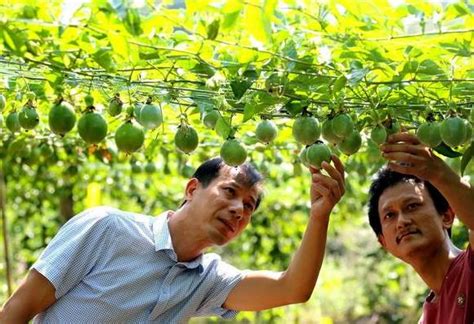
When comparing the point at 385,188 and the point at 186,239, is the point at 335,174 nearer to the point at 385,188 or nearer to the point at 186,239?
the point at 385,188

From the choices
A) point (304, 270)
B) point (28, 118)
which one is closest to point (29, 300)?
point (28, 118)

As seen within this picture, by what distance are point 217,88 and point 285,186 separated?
4035 millimetres

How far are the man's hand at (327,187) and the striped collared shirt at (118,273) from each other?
0.51 metres

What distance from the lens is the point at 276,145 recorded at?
3643 mm

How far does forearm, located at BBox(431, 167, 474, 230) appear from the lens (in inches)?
89.0

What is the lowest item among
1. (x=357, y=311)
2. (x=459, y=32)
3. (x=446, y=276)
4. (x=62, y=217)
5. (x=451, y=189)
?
(x=357, y=311)

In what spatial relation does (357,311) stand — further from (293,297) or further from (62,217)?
(293,297)

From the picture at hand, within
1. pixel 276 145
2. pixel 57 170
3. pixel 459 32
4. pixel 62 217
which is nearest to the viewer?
pixel 459 32

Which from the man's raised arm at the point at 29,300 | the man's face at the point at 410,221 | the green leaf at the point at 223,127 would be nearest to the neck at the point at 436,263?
the man's face at the point at 410,221

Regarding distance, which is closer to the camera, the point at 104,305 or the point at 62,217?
the point at 104,305

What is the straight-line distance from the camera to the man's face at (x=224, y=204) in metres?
2.94

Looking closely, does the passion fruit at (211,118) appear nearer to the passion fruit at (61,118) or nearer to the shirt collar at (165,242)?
the passion fruit at (61,118)

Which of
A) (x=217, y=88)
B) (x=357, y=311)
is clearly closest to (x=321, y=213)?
(x=217, y=88)

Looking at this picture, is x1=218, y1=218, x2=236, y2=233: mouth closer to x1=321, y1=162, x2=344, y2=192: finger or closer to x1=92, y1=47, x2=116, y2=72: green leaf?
x1=321, y1=162, x2=344, y2=192: finger
